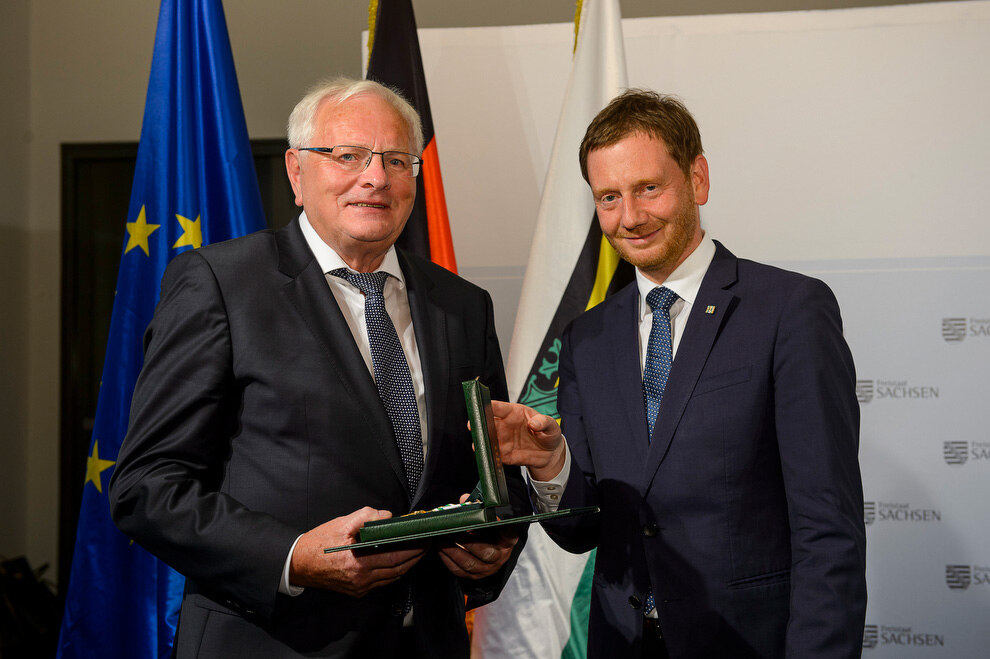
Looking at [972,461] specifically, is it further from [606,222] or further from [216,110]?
[216,110]

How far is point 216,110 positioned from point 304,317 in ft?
5.17

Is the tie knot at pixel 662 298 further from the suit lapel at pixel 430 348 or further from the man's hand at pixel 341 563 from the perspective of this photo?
the man's hand at pixel 341 563

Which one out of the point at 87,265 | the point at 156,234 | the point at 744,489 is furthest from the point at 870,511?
the point at 87,265

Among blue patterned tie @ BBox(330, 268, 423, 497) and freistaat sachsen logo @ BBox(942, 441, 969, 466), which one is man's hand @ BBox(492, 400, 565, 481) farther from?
freistaat sachsen logo @ BBox(942, 441, 969, 466)

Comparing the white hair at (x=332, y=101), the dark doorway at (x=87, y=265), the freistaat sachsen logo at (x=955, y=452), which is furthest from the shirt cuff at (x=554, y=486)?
the dark doorway at (x=87, y=265)

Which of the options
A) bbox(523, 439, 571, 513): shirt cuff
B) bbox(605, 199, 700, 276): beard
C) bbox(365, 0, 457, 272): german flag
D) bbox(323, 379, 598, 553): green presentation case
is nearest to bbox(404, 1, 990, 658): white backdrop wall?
bbox(365, 0, 457, 272): german flag

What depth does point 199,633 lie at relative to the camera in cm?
146

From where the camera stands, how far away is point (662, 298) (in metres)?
1.82

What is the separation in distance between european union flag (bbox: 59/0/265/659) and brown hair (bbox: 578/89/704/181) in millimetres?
1421

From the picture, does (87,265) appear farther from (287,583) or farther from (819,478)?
(819,478)

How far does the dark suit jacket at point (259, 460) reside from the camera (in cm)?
137

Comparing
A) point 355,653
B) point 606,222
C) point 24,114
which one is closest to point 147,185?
point 606,222

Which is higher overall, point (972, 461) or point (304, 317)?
point (304, 317)

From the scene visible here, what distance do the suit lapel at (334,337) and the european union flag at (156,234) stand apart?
123 centimetres
